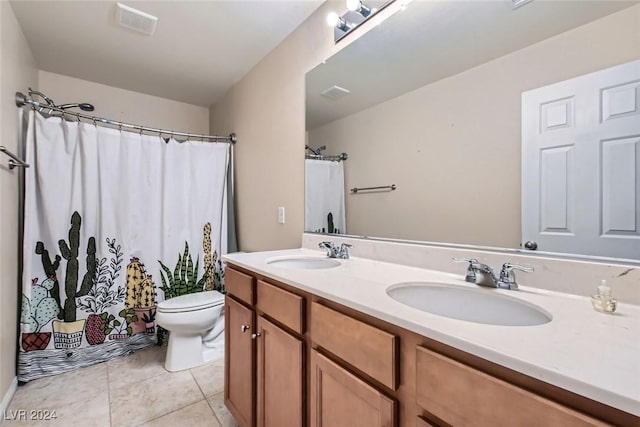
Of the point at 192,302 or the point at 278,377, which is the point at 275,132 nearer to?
the point at 192,302

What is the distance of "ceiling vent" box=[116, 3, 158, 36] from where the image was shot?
1.68 m

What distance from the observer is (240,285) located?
1.33 metres

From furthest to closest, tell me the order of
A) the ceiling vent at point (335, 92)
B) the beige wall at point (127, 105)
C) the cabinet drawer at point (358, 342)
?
the beige wall at point (127, 105) → the ceiling vent at point (335, 92) → the cabinet drawer at point (358, 342)

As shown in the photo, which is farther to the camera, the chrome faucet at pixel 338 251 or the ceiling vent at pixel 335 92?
the ceiling vent at pixel 335 92

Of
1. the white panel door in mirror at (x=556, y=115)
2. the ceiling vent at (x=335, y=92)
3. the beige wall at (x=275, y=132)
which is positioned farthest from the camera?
the beige wall at (x=275, y=132)

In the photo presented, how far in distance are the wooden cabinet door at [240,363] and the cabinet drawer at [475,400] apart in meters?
0.83

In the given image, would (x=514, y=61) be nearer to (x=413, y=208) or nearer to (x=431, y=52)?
(x=431, y=52)

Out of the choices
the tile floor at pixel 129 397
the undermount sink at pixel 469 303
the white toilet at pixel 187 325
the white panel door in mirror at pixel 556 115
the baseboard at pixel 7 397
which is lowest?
the tile floor at pixel 129 397

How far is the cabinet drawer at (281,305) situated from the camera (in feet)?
3.15

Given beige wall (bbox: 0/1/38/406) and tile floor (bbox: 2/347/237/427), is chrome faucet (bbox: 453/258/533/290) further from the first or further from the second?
beige wall (bbox: 0/1/38/406)

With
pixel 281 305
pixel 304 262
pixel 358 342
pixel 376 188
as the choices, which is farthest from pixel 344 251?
pixel 358 342

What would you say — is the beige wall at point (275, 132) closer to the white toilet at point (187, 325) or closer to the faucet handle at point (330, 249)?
the faucet handle at point (330, 249)

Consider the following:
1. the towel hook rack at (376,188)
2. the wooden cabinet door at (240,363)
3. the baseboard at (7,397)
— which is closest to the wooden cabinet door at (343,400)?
the wooden cabinet door at (240,363)

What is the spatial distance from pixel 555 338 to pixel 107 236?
256 centimetres
